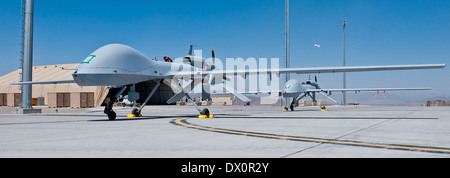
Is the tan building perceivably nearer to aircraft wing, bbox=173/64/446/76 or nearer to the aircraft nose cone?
the aircraft nose cone

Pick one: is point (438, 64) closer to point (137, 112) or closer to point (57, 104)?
point (137, 112)

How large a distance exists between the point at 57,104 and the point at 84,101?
197 inches

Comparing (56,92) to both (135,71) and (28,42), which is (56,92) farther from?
(135,71)

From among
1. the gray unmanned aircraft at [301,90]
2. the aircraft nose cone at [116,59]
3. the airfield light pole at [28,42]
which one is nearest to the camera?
the aircraft nose cone at [116,59]

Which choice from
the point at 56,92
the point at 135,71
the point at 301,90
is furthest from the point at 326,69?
the point at 56,92

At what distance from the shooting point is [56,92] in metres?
59.5

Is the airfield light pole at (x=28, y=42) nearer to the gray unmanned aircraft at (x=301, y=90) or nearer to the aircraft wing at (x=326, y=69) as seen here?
the aircraft wing at (x=326, y=69)

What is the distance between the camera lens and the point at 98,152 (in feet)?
20.5

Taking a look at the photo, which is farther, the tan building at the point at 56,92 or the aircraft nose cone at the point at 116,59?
the tan building at the point at 56,92

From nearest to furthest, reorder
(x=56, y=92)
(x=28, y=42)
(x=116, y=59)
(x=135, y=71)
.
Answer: (x=116, y=59) → (x=135, y=71) → (x=28, y=42) → (x=56, y=92)

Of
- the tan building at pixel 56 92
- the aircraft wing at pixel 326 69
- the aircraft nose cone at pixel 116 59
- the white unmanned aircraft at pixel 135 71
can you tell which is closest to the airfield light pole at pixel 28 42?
the tan building at pixel 56 92

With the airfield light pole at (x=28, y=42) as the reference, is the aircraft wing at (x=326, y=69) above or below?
below

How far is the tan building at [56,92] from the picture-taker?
53.0 metres
